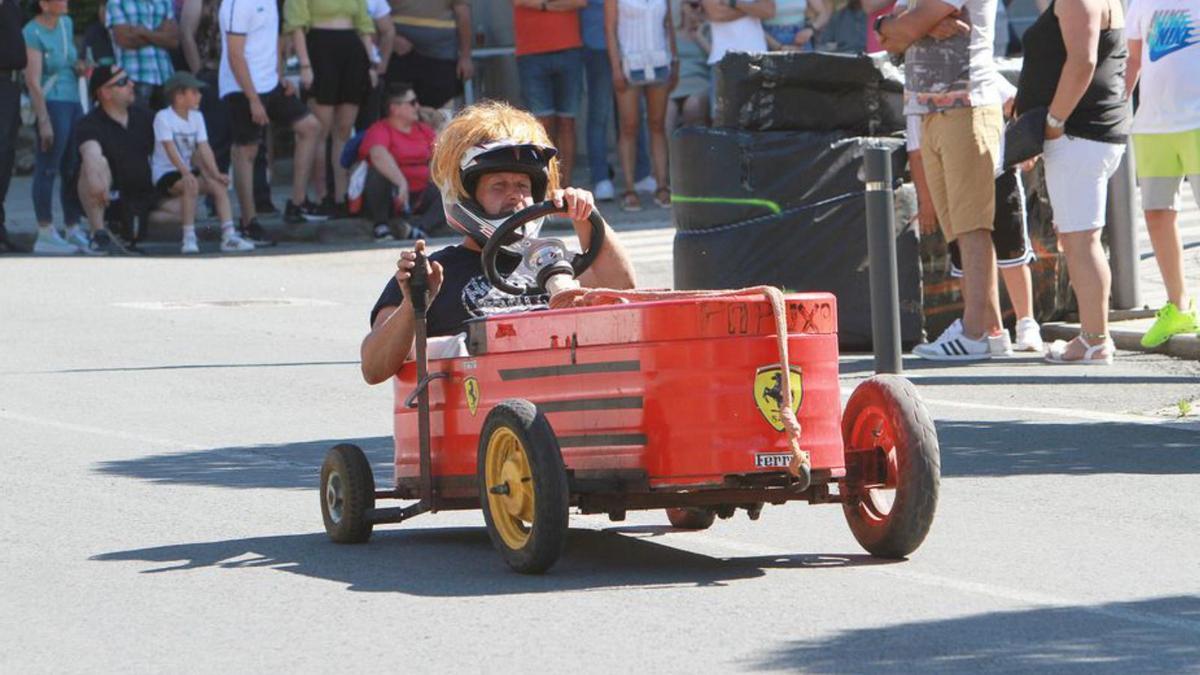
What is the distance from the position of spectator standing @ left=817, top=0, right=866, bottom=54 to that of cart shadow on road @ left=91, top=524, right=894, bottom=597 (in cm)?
1397

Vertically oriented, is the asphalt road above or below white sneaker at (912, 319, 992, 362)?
below

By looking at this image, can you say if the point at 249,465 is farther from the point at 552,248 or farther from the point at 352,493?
the point at 552,248

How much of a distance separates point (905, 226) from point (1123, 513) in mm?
5759

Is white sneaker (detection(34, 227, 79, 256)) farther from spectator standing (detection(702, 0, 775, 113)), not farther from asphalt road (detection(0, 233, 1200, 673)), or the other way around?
asphalt road (detection(0, 233, 1200, 673))

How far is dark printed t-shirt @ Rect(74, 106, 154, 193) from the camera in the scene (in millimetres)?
20219

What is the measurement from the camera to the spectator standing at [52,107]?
20125 millimetres

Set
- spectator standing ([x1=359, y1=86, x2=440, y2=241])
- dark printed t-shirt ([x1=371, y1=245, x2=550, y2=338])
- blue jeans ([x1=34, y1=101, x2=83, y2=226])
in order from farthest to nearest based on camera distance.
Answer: spectator standing ([x1=359, y1=86, x2=440, y2=241]) → blue jeans ([x1=34, y1=101, x2=83, y2=226]) → dark printed t-shirt ([x1=371, y1=245, x2=550, y2=338])

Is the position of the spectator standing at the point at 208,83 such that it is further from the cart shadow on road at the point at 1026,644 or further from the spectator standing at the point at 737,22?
the cart shadow on road at the point at 1026,644

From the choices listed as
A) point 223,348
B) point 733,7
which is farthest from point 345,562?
point 733,7

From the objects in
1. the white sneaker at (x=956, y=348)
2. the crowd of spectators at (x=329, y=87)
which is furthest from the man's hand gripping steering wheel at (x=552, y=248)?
the crowd of spectators at (x=329, y=87)

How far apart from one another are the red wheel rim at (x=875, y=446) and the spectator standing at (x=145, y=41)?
14.5m

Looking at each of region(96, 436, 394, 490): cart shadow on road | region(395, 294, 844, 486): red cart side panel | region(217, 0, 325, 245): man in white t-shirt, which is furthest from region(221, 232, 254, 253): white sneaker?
region(395, 294, 844, 486): red cart side panel

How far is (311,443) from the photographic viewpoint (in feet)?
34.8

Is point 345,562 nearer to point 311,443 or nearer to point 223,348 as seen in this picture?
point 311,443
